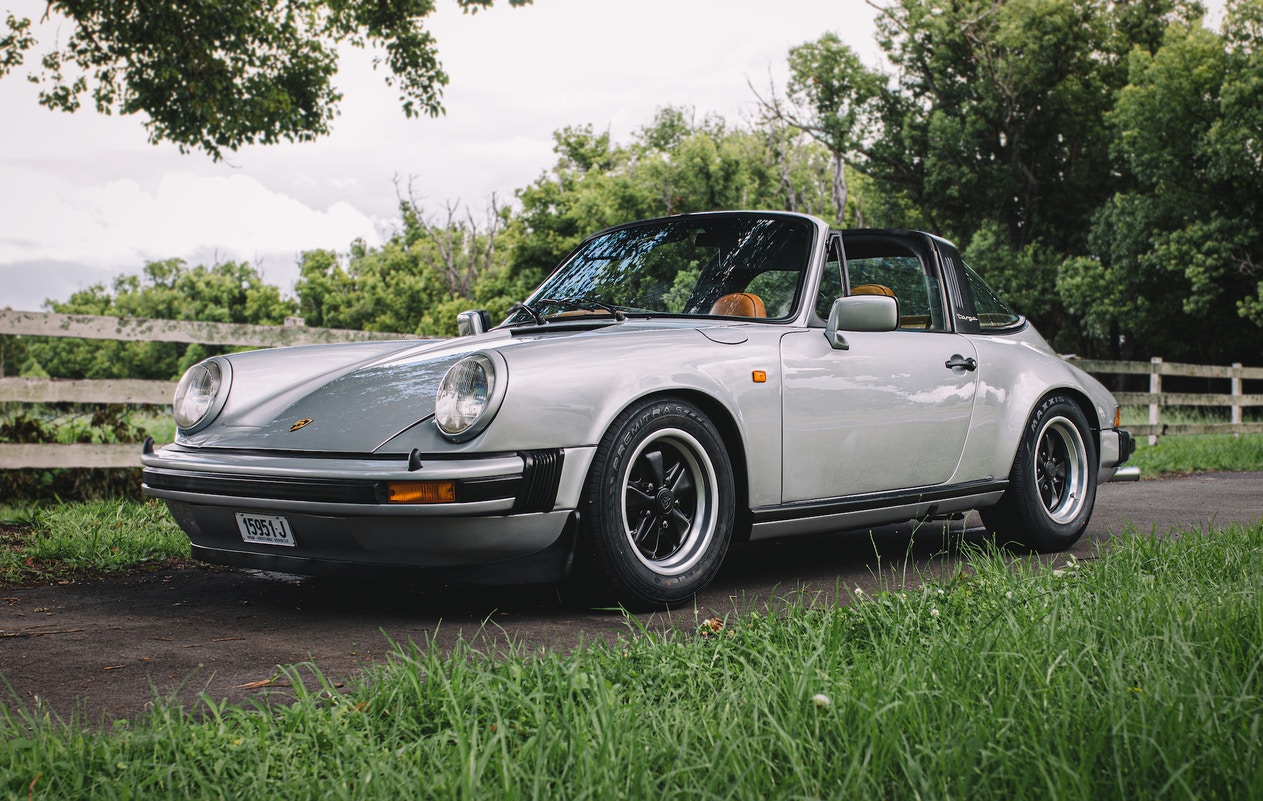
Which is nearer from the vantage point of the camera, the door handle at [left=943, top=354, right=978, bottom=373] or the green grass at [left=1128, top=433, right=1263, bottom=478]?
the door handle at [left=943, top=354, right=978, bottom=373]

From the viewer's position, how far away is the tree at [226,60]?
1324cm

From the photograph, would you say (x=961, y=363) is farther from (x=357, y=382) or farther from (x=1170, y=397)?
(x=1170, y=397)

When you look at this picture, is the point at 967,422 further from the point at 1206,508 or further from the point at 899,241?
the point at 1206,508

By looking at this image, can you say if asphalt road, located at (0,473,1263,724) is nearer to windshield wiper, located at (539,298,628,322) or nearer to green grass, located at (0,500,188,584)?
green grass, located at (0,500,188,584)

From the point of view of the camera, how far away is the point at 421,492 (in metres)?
3.44

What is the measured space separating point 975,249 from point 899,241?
1154 inches

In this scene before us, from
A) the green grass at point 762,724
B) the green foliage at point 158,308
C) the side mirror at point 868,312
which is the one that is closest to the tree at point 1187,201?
the side mirror at point 868,312

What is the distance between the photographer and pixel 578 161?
51969 mm

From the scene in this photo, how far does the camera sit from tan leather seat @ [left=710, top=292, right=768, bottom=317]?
4.73 metres

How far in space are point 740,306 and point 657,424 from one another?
3.63 ft

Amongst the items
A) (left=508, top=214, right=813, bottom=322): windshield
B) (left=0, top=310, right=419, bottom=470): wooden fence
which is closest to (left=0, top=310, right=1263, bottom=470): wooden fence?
(left=0, top=310, right=419, bottom=470): wooden fence

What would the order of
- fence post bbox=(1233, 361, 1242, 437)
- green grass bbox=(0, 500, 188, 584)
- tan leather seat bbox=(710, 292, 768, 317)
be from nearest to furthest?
1. tan leather seat bbox=(710, 292, 768, 317)
2. green grass bbox=(0, 500, 188, 584)
3. fence post bbox=(1233, 361, 1242, 437)

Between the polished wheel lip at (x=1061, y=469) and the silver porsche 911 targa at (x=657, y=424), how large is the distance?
0.04 feet

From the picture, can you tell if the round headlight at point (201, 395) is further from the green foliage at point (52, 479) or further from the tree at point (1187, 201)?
the tree at point (1187, 201)
